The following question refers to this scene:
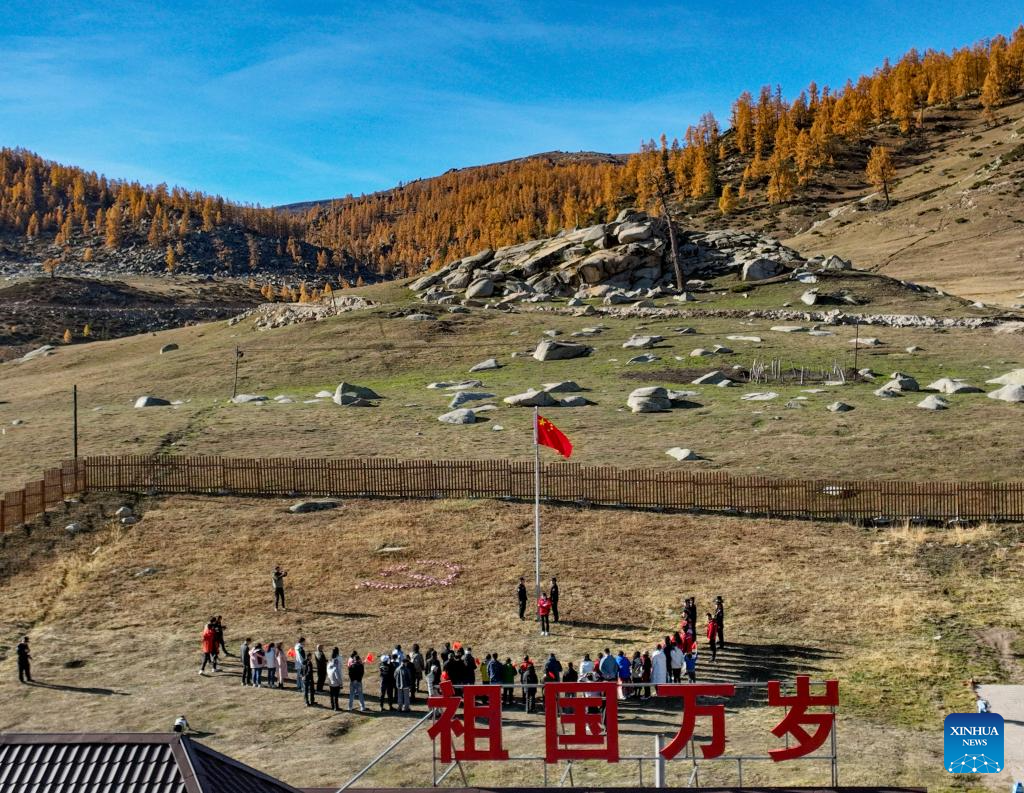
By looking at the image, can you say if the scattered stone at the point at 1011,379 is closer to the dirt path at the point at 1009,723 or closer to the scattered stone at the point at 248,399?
the dirt path at the point at 1009,723

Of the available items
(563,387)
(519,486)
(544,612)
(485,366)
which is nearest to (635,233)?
(485,366)

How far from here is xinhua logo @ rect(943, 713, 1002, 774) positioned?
46.3 feet

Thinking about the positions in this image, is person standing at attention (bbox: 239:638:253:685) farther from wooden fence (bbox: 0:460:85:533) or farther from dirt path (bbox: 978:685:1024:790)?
dirt path (bbox: 978:685:1024:790)

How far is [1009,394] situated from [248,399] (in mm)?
42246

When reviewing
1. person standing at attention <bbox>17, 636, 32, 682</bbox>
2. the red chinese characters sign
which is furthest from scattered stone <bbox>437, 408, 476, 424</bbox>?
the red chinese characters sign

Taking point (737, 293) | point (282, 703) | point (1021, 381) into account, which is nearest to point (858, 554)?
point (282, 703)

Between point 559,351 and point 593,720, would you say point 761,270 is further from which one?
point 593,720

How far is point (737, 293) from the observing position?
276ft

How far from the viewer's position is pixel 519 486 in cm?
3788

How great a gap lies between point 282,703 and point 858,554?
63.4ft

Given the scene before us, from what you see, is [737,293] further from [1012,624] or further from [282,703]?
[282,703]

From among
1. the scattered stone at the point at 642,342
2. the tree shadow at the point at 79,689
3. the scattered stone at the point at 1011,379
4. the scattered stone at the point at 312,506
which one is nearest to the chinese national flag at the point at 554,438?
the scattered stone at the point at 312,506

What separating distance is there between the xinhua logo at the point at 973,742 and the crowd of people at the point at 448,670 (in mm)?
7946

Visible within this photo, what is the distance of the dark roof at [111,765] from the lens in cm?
921
